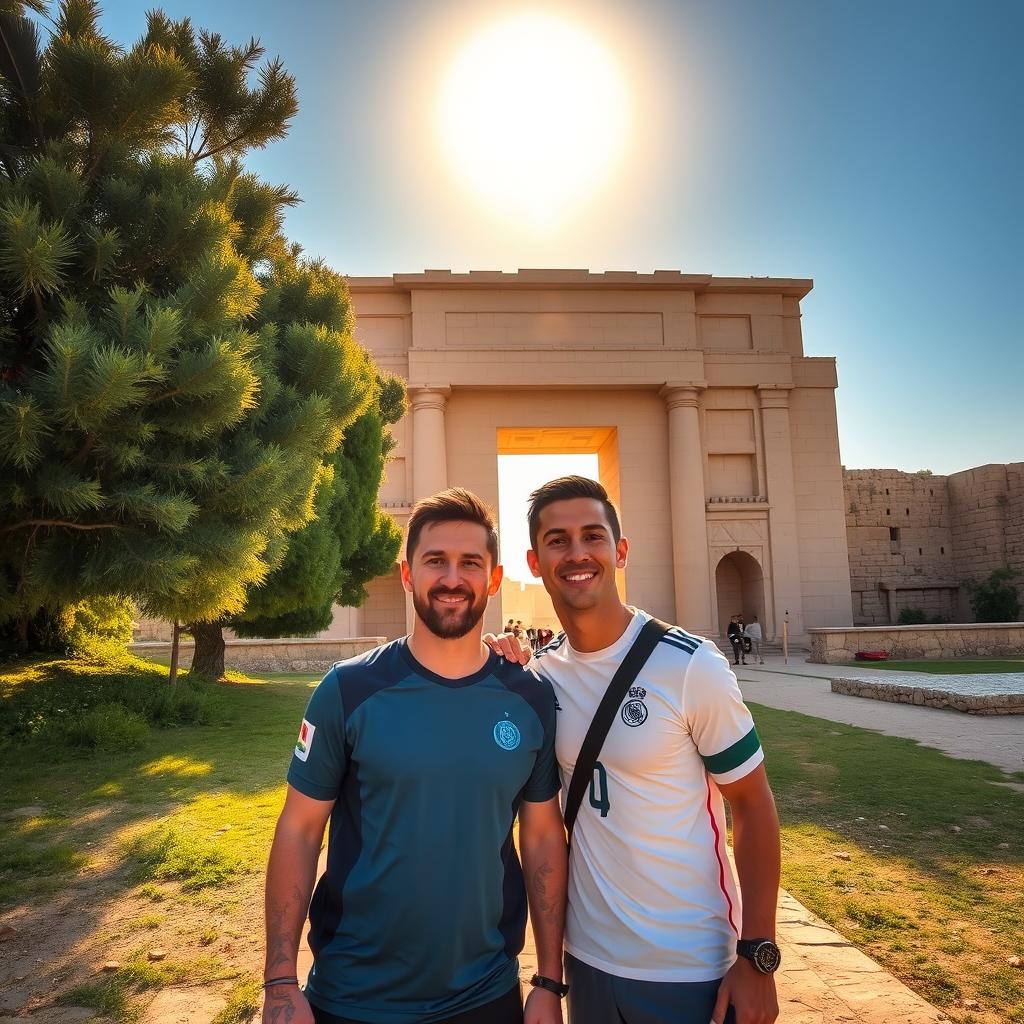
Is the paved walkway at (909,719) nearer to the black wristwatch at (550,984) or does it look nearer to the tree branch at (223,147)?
the black wristwatch at (550,984)

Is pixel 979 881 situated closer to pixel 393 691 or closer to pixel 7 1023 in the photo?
pixel 393 691

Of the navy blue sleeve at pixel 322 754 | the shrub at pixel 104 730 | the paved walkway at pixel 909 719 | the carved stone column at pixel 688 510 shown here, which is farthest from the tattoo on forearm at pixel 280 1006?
the carved stone column at pixel 688 510

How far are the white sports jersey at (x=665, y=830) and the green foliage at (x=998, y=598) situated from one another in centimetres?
3177

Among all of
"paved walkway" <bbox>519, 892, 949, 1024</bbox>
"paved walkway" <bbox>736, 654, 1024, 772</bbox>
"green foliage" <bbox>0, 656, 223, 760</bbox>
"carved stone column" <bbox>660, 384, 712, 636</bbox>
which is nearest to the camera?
"paved walkway" <bbox>519, 892, 949, 1024</bbox>

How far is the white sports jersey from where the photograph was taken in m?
1.80

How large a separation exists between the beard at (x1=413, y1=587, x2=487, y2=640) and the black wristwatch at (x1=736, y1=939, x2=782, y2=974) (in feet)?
3.37

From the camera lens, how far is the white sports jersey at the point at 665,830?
1803 mm

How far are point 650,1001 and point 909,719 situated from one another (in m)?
9.81

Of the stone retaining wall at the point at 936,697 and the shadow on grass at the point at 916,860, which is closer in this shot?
the shadow on grass at the point at 916,860

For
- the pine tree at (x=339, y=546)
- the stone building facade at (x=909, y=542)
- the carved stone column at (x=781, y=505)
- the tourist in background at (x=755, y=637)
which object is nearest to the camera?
the pine tree at (x=339, y=546)

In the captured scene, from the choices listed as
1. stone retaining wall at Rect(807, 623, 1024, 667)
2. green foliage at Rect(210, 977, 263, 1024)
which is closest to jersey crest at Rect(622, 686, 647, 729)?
green foliage at Rect(210, 977, 263, 1024)

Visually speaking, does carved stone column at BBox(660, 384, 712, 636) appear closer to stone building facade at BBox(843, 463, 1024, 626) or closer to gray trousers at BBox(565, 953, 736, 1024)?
stone building facade at BBox(843, 463, 1024, 626)

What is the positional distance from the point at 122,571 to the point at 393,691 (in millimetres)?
5311

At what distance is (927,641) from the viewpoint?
21016 millimetres
